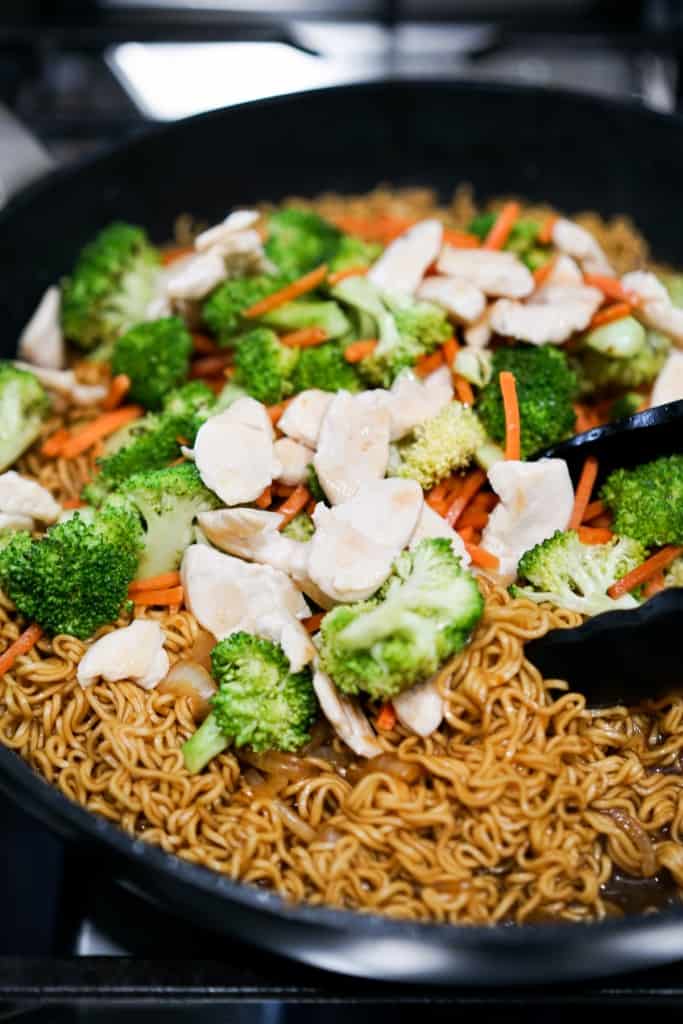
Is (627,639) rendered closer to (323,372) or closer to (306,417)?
(306,417)

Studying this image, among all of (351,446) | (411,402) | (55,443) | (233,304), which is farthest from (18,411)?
(411,402)

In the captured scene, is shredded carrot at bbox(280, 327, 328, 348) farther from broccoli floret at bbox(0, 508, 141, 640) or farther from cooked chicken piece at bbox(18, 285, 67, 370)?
cooked chicken piece at bbox(18, 285, 67, 370)

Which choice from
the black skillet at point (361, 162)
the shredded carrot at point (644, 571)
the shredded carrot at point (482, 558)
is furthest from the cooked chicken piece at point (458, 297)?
the black skillet at point (361, 162)

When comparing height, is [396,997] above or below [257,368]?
below

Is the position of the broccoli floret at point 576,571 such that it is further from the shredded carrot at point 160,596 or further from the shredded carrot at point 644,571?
the shredded carrot at point 160,596

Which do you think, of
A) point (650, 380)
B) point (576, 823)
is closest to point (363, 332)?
point (650, 380)

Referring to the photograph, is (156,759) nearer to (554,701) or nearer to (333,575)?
(333,575)
